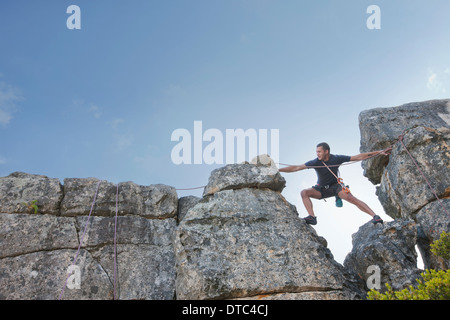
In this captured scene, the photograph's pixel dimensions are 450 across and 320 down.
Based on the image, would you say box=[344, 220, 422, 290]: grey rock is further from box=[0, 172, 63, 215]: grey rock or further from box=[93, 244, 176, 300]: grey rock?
box=[0, 172, 63, 215]: grey rock

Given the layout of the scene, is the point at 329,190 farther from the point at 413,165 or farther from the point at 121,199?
the point at 121,199

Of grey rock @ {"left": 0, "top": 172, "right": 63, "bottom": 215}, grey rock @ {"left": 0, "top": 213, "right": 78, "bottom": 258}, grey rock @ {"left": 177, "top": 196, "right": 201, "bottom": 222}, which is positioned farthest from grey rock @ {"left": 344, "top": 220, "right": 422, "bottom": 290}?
grey rock @ {"left": 0, "top": 172, "right": 63, "bottom": 215}

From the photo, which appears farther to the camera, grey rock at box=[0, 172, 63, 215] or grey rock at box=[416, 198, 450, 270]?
grey rock at box=[0, 172, 63, 215]

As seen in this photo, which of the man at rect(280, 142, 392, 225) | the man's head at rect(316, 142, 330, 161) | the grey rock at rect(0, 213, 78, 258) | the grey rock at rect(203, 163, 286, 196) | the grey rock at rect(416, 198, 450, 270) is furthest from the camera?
the man's head at rect(316, 142, 330, 161)

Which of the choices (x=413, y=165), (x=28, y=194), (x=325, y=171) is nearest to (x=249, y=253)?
(x=325, y=171)

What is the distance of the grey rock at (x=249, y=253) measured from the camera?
274 inches

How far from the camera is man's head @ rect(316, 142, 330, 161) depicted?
33.2ft

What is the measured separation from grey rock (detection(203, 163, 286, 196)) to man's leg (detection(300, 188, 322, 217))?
717mm

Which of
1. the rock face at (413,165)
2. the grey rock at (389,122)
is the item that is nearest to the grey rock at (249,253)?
the rock face at (413,165)

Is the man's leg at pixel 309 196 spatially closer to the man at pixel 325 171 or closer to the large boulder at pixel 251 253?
the man at pixel 325 171
